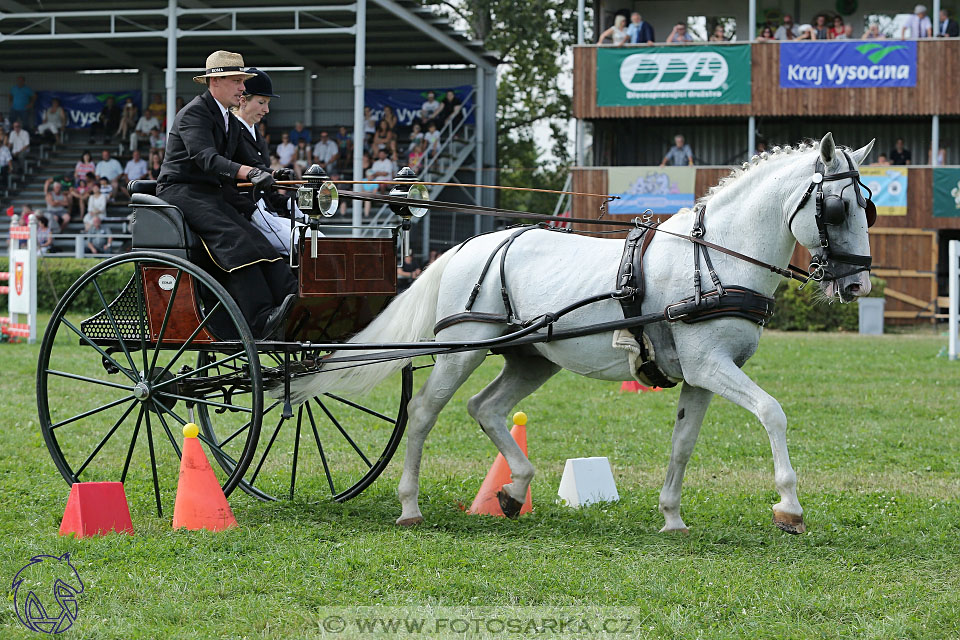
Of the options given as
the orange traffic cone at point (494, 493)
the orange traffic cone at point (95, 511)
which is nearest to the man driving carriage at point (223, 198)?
the orange traffic cone at point (95, 511)

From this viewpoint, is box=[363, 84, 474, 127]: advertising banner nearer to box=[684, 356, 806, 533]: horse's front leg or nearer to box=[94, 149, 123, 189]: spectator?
box=[94, 149, 123, 189]: spectator

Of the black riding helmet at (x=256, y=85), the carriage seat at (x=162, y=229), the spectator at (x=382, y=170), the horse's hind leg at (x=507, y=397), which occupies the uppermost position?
the spectator at (x=382, y=170)

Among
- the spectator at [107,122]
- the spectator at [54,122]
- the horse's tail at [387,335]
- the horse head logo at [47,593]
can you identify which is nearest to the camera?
the horse head logo at [47,593]

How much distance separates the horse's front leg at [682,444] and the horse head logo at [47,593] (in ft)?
10.2

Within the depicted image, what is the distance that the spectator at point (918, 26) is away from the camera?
84.3 ft

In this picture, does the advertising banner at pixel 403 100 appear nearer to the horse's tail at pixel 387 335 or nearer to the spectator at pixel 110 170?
the spectator at pixel 110 170

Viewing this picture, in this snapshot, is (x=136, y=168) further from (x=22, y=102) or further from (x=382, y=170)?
(x=22, y=102)

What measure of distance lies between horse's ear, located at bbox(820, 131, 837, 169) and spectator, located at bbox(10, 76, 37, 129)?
103ft

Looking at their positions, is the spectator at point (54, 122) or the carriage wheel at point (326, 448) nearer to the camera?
the carriage wheel at point (326, 448)

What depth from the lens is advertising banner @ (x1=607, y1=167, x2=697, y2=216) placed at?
2594 cm

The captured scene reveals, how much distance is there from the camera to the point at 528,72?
36531 millimetres

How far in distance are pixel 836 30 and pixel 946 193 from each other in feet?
15.1

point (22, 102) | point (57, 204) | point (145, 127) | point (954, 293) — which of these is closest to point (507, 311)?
point (954, 293)

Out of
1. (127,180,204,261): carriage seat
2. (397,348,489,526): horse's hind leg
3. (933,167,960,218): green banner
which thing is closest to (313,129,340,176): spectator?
(933,167,960,218): green banner
